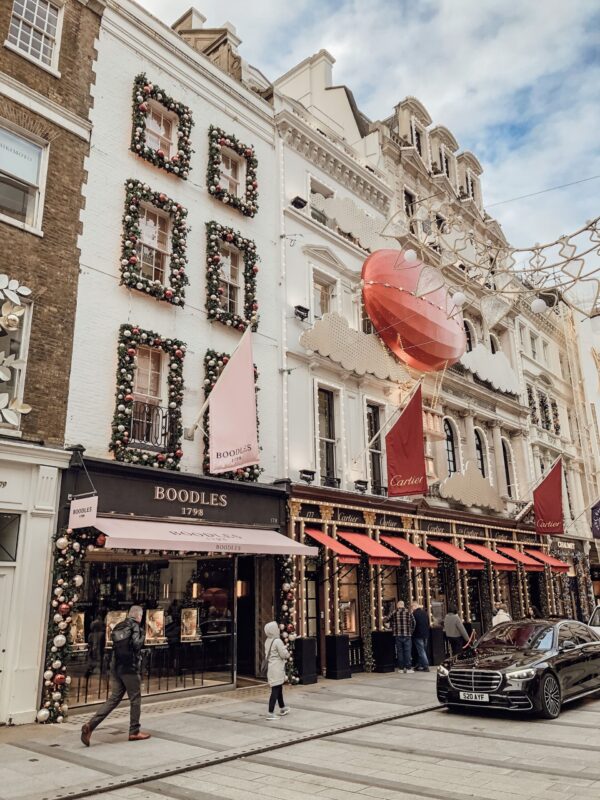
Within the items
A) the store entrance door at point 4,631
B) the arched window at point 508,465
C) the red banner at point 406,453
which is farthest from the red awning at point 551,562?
the store entrance door at point 4,631

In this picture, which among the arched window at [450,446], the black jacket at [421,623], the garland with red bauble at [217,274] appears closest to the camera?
the garland with red bauble at [217,274]

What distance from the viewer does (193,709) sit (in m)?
11.9

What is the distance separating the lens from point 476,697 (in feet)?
35.1

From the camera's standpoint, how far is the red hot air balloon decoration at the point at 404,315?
64.7 ft

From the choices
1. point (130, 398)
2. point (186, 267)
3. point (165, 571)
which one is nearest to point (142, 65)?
point (186, 267)

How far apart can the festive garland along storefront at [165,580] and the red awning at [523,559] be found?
12.4 meters

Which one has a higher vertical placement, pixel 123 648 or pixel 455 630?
pixel 123 648

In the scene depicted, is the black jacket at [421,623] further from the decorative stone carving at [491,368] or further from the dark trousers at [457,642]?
the decorative stone carving at [491,368]

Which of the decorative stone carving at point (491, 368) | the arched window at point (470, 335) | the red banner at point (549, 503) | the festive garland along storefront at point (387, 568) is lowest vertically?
the festive garland along storefront at point (387, 568)

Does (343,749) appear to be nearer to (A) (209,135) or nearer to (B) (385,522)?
(B) (385,522)

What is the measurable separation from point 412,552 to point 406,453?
3.13 metres

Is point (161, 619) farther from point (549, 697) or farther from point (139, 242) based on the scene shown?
point (139, 242)

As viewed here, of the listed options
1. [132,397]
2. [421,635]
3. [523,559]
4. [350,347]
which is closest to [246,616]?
[421,635]

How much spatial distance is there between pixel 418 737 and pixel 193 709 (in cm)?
458
